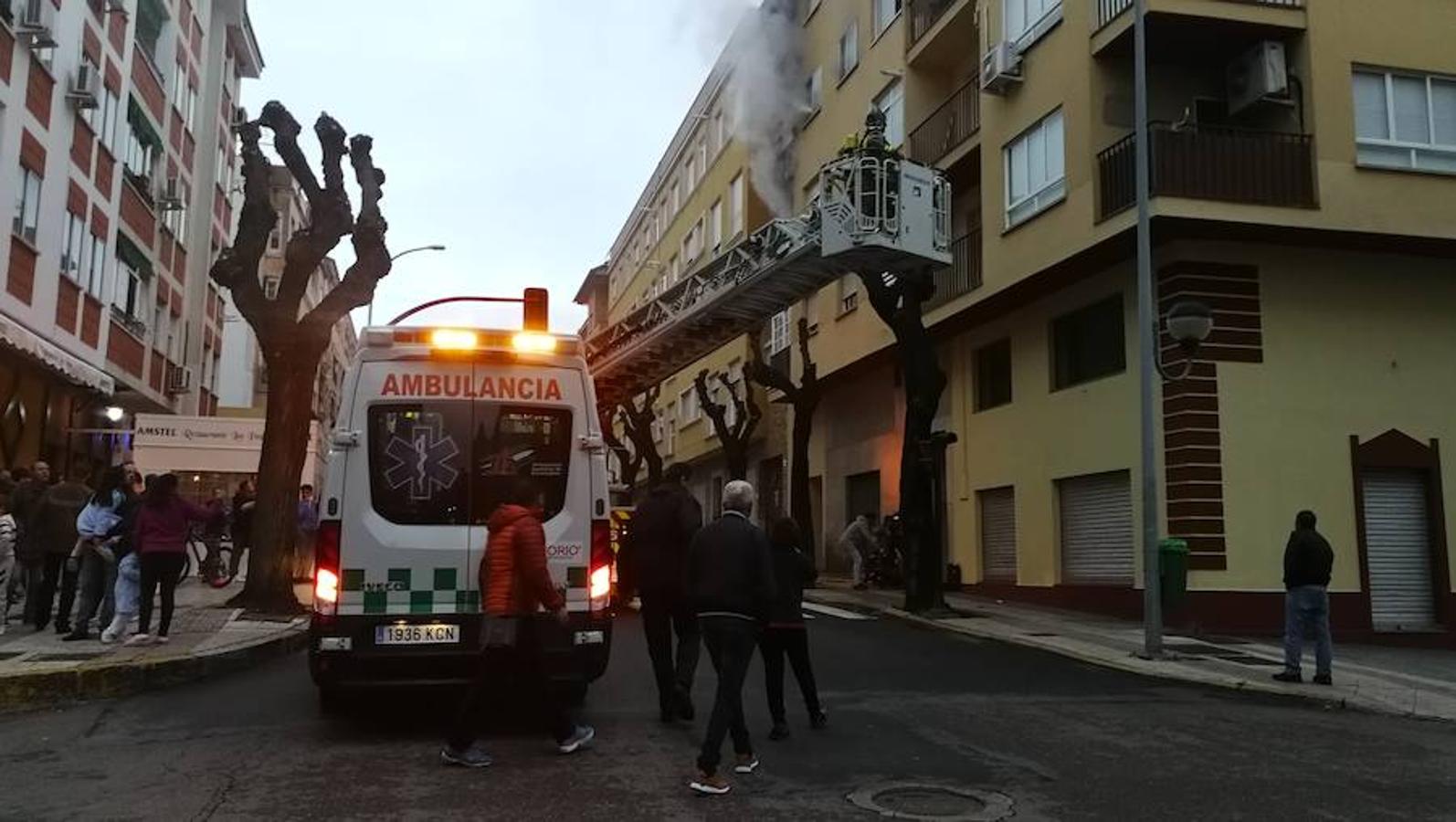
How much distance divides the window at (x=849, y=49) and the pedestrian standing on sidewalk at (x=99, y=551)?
19.6 metres

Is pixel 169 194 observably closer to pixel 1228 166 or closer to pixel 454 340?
pixel 1228 166

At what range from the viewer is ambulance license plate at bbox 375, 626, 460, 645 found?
7312mm

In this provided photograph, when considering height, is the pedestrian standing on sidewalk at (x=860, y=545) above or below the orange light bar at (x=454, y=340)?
below

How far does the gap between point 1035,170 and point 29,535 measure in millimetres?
14594

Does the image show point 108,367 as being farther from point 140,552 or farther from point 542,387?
point 542,387

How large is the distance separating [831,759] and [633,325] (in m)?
11.2

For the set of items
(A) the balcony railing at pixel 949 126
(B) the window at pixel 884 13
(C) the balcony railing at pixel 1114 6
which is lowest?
(C) the balcony railing at pixel 1114 6

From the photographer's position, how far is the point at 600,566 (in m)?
7.76

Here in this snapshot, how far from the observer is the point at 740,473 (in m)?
30.3

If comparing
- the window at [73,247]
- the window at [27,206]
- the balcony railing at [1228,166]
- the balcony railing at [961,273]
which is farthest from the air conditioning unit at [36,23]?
the balcony railing at [1228,166]

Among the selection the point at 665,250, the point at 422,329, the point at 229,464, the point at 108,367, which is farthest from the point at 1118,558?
the point at 665,250

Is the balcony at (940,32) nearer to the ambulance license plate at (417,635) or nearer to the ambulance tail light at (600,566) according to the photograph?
the ambulance tail light at (600,566)

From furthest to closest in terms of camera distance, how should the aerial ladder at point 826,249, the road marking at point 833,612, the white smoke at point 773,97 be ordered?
the white smoke at point 773,97
the road marking at point 833,612
the aerial ladder at point 826,249

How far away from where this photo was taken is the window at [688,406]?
132 feet
